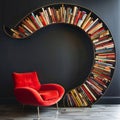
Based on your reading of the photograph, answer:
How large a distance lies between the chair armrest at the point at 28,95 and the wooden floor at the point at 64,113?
0.31 metres

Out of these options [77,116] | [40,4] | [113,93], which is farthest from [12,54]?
[113,93]

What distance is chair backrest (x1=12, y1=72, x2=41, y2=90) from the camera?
14.3ft

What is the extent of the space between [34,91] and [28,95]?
0.46 feet

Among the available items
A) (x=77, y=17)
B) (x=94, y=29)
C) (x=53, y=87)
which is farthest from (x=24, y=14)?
(x=53, y=87)

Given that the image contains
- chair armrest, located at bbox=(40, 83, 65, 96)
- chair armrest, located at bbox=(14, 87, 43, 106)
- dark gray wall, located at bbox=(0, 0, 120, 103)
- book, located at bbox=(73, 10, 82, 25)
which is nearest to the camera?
chair armrest, located at bbox=(14, 87, 43, 106)

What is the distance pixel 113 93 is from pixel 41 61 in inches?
70.1

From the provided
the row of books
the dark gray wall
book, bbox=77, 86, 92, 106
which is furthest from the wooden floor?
the row of books

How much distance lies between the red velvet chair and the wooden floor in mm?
264

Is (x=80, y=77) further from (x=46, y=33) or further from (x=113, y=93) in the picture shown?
(x=46, y=33)

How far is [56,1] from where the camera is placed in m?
4.84

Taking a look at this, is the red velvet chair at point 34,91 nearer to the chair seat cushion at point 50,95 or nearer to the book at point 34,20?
the chair seat cushion at point 50,95

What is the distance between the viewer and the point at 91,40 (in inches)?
181

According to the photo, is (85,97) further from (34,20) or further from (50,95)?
(34,20)

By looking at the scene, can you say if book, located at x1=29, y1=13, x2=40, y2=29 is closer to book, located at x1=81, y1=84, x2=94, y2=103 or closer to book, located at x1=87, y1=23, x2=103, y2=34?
book, located at x1=87, y1=23, x2=103, y2=34
